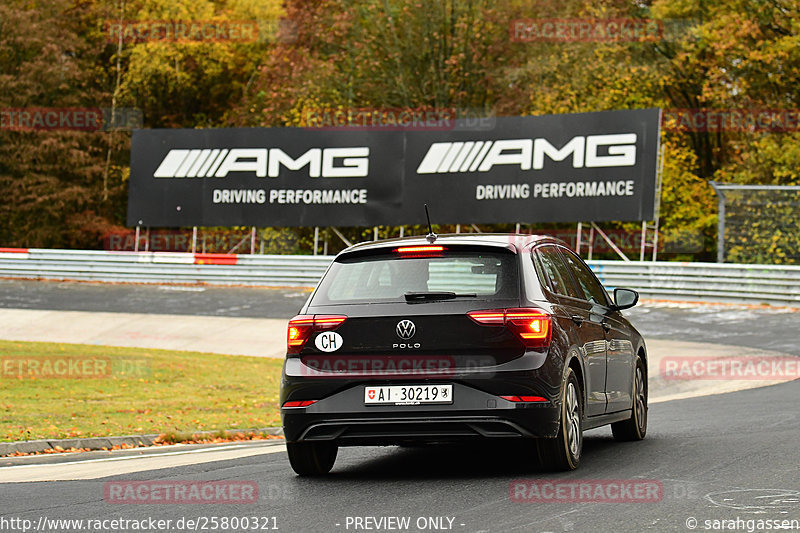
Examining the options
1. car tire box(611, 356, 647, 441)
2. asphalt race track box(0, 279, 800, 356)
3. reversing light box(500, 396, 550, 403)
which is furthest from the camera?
asphalt race track box(0, 279, 800, 356)

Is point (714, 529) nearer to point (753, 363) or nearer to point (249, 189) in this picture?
point (753, 363)

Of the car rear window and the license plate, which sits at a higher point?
the car rear window

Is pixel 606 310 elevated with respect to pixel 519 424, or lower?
elevated

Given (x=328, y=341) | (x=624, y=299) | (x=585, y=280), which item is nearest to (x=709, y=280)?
(x=624, y=299)

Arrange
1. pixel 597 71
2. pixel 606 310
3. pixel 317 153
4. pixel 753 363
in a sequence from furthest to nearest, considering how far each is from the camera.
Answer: pixel 597 71
pixel 317 153
pixel 753 363
pixel 606 310

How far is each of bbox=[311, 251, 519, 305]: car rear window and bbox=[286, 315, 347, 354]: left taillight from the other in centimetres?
15

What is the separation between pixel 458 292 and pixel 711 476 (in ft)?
6.82

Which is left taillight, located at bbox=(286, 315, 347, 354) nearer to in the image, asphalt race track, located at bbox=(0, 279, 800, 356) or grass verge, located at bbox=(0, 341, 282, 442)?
grass verge, located at bbox=(0, 341, 282, 442)

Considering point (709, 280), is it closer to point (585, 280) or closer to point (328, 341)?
point (585, 280)

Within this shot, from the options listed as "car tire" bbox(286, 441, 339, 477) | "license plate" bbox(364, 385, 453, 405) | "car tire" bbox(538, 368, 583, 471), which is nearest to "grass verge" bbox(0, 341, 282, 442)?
"car tire" bbox(286, 441, 339, 477)

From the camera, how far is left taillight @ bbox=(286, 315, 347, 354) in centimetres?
801

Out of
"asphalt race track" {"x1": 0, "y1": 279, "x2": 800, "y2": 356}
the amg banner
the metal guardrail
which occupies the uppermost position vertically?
the amg banner

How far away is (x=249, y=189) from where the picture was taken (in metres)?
34.2

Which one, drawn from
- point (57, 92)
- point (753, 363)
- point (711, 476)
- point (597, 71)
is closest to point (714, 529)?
point (711, 476)
